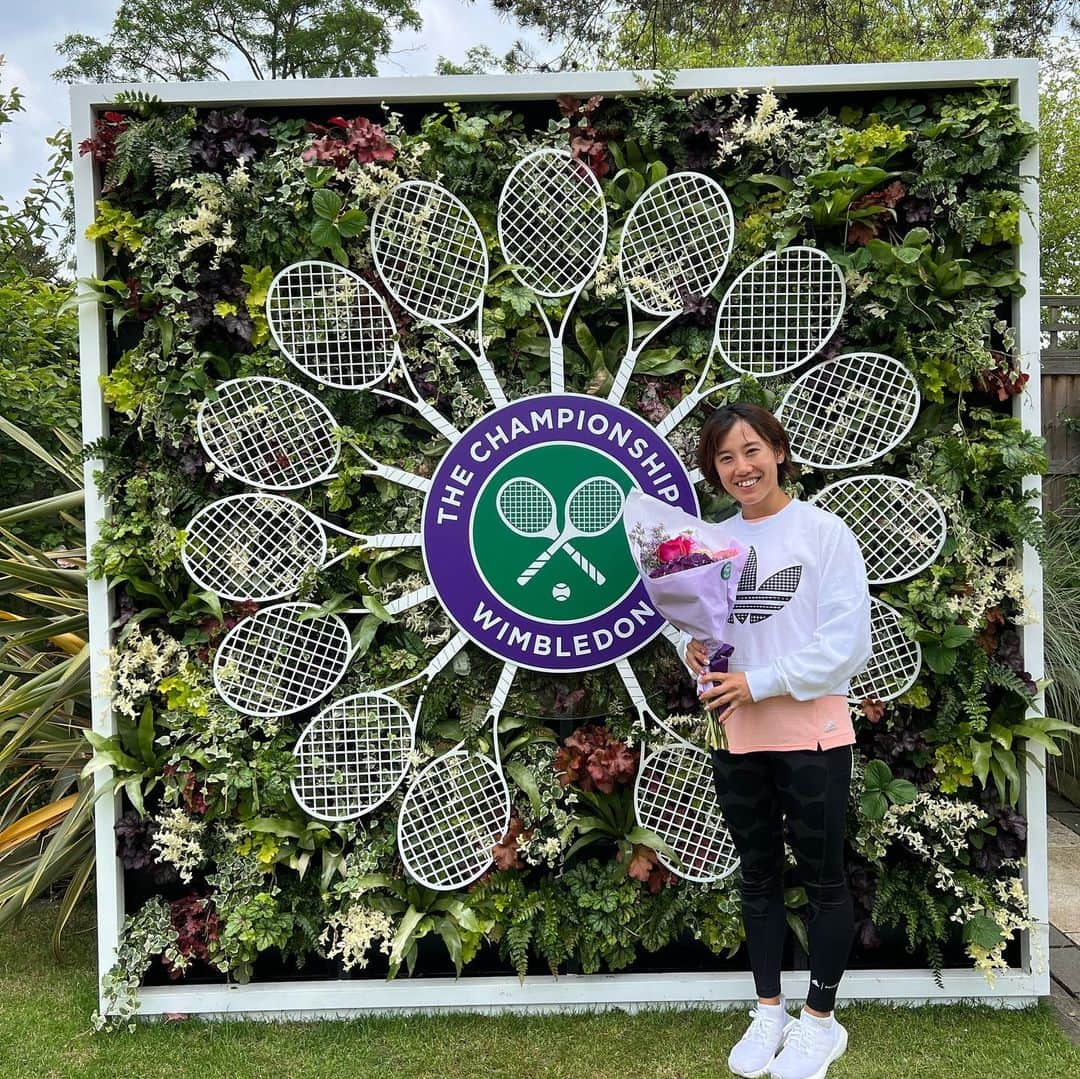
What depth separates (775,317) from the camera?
2598 millimetres

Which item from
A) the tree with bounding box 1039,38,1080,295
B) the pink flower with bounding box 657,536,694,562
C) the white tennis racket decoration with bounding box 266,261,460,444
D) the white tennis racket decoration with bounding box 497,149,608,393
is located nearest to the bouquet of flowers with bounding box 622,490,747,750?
the pink flower with bounding box 657,536,694,562

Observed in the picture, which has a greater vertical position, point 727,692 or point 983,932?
point 727,692

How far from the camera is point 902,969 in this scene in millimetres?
2697

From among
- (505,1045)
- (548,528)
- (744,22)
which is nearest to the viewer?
(505,1045)

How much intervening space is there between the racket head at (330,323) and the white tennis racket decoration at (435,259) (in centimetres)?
10

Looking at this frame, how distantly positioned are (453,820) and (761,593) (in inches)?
45.9

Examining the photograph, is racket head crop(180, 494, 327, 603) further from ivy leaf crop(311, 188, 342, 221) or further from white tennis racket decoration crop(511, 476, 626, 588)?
ivy leaf crop(311, 188, 342, 221)

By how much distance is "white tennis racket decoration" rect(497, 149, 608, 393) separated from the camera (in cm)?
257

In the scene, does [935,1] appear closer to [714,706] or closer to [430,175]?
[430,175]

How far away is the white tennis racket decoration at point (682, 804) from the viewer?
8.54 ft

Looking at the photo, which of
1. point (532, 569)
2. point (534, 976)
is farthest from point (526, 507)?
point (534, 976)

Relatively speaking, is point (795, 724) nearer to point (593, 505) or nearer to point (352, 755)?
point (593, 505)

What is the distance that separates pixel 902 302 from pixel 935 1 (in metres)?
8.56

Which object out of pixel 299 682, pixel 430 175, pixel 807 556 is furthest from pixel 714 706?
pixel 430 175
